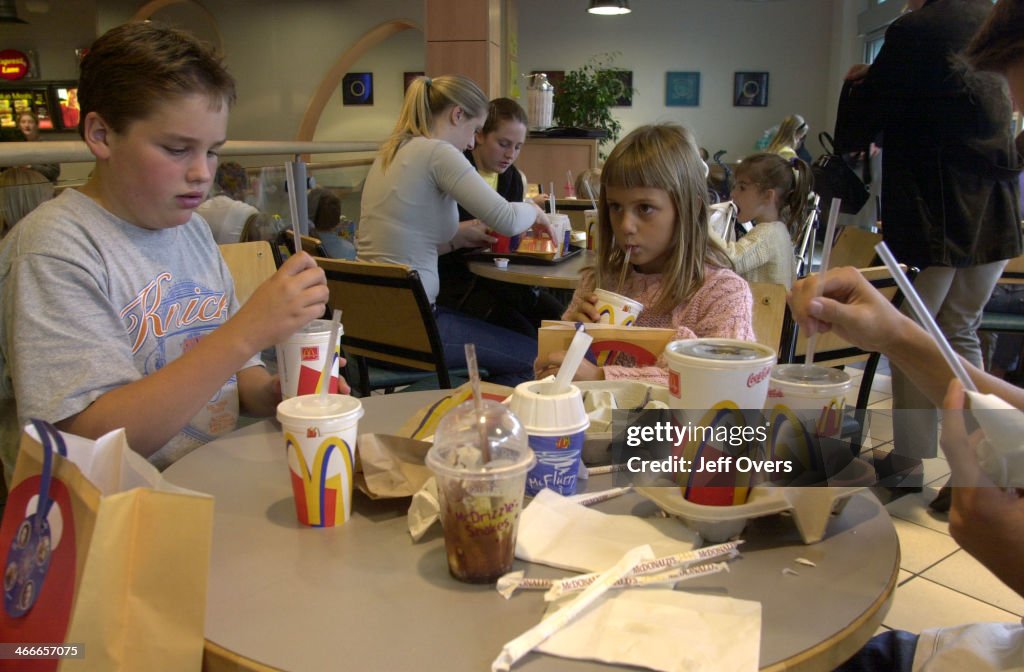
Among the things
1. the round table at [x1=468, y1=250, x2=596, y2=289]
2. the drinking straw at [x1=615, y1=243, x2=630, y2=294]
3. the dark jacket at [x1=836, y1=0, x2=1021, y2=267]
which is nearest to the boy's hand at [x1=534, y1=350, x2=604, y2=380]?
the drinking straw at [x1=615, y1=243, x2=630, y2=294]

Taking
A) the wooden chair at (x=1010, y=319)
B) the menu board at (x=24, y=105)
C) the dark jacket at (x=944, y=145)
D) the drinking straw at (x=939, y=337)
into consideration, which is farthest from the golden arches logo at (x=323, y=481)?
the menu board at (x=24, y=105)

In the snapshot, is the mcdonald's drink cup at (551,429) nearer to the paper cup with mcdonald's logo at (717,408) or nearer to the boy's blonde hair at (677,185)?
the paper cup with mcdonald's logo at (717,408)

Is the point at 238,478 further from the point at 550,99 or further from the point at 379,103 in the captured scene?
the point at 379,103

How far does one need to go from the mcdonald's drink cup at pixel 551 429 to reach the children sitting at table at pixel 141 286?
1.31 feet

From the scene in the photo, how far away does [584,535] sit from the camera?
33.5 inches

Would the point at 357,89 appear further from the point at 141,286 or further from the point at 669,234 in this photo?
the point at 141,286

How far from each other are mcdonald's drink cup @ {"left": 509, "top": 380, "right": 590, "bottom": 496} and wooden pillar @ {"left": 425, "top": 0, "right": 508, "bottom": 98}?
5151mm

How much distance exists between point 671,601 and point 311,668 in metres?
0.34

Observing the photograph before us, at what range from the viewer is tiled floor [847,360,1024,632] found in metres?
2.00

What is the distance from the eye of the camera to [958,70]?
2.48 metres

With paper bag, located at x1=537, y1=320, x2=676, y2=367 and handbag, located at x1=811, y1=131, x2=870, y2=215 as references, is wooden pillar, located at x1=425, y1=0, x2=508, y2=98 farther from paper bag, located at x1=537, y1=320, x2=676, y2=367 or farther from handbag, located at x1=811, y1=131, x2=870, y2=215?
paper bag, located at x1=537, y1=320, x2=676, y2=367

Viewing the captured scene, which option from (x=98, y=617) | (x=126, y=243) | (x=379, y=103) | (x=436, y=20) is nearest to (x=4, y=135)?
(x=379, y=103)

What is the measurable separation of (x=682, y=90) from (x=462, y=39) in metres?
6.01

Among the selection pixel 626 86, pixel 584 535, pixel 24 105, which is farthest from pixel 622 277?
pixel 24 105
